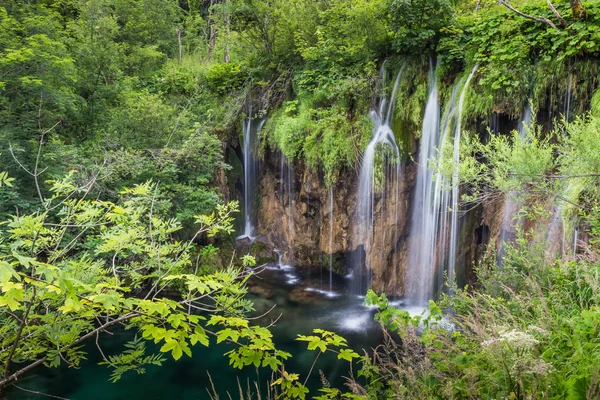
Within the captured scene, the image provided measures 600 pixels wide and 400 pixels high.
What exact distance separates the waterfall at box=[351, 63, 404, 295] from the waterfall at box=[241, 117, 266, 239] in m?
4.15

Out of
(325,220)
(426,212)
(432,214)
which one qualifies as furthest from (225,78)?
(432,214)

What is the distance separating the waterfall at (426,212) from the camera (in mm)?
8289

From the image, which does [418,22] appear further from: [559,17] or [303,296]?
[303,296]

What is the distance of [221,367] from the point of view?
7000 mm

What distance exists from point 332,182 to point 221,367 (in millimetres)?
5290

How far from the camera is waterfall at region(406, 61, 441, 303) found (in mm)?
8289

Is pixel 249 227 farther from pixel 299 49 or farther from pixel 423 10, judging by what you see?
pixel 423 10

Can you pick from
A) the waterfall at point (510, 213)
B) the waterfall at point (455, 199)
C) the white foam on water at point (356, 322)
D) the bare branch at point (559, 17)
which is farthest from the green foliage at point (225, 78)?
the bare branch at point (559, 17)

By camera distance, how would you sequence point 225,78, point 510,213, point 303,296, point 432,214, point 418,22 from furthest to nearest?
point 225,78 → point 303,296 → point 418,22 → point 432,214 → point 510,213

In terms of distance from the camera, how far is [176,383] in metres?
6.52

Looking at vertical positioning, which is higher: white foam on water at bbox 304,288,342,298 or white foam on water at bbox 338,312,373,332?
white foam on water at bbox 304,288,342,298

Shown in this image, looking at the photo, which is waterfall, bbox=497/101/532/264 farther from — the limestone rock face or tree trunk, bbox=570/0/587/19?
the limestone rock face

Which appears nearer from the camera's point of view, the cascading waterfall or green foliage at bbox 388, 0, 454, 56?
the cascading waterfall

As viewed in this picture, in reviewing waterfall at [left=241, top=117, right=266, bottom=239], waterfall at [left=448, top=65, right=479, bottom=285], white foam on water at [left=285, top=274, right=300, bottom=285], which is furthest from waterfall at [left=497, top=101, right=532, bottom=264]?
waterfall at [left=241, top=117, right=266, bottom=239]
